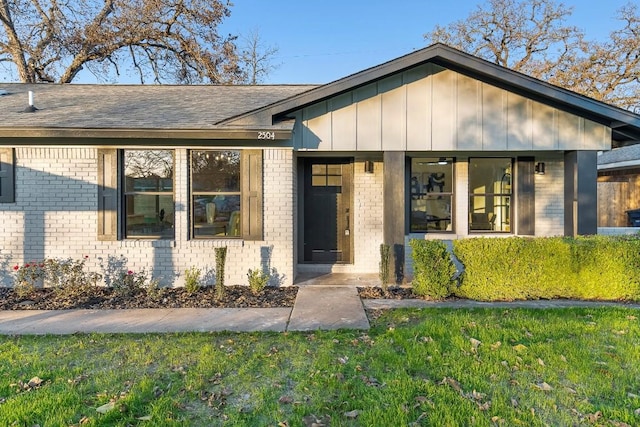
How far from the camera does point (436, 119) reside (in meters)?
7.23

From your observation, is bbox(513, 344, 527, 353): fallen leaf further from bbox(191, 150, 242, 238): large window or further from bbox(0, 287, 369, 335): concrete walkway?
bbox(191, 150, 242, 238): large window

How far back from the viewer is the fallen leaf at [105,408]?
2.96 metres

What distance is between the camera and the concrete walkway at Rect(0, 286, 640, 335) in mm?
4977

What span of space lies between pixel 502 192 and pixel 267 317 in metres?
6.15

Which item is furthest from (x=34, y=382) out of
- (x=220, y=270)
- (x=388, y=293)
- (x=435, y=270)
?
(x=435, y=270)

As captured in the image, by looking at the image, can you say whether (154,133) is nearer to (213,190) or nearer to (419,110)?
(213,190)

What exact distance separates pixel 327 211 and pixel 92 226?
187 inches

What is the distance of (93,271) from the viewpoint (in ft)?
23.5

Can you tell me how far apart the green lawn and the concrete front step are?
0.35m

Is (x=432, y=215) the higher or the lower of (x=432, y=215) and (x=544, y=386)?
the higher

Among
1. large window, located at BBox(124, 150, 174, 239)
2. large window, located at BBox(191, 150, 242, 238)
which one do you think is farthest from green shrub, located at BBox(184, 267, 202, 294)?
large window, located at BBox(124, 150, 174, 239)

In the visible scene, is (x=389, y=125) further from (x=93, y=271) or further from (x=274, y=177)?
(x=93, y=271)

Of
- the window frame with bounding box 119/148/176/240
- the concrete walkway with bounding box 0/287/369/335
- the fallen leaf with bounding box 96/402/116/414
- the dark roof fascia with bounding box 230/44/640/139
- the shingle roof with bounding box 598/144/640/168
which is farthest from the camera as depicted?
the shingle roof with bounding box 598/144/640/168

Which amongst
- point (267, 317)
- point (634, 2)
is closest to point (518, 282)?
point (267, 317)
